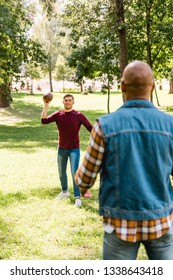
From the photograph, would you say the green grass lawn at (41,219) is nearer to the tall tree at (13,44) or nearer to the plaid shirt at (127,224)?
the plaid shirt at (127,224)

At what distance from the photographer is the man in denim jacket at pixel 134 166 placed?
238 centimetres

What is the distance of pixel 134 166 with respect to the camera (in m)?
2.38

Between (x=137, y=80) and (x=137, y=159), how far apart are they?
1.63ft

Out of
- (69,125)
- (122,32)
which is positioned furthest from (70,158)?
(122,32)

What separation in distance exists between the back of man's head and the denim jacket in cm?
5

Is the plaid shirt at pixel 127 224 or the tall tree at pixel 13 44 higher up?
the tall tree at pixel 13 44

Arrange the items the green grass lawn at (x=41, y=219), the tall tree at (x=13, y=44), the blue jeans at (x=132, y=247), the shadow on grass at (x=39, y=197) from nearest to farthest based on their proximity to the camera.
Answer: the blue jeans at (x=132, y=247) → the green grass lawn at (x=41, y=219) → the shadow on grass at (x=39, y=197) → the tall tree at (x=13, y=44)

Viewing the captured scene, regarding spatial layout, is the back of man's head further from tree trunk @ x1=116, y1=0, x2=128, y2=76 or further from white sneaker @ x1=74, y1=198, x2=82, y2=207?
tree trunk @ x1=116, y1=0, x2=128, y2=76

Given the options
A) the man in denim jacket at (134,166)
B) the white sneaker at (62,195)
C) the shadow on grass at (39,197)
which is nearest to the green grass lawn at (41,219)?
the shadow on grass at (39,197)

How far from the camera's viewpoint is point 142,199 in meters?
2.40
